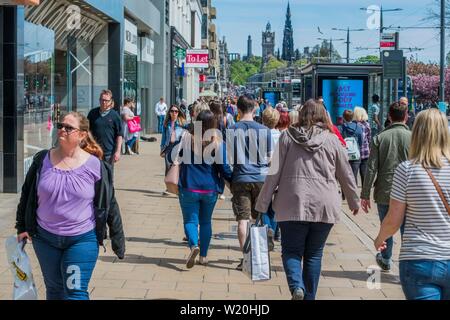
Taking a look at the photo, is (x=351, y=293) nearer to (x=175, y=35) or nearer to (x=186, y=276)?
(x=186, y=276)

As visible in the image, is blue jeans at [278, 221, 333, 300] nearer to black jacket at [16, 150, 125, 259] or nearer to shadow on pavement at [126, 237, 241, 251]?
black jacket at [16, 150, 125, 259]

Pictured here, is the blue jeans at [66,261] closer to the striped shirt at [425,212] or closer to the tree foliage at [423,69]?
the striped shirt at [425,212]

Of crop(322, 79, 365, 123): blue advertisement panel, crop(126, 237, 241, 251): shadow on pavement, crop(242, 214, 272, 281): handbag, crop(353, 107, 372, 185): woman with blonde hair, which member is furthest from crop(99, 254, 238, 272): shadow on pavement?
crop(322, 79, 365, 123): blue advertisement panel

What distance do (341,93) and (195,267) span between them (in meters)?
16.2

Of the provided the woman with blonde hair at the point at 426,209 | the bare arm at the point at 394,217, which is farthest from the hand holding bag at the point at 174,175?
the woman with blonde hair at the point at 426,209

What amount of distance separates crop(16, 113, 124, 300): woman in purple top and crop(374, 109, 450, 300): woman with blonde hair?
190 cm

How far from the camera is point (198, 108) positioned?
33.3ft

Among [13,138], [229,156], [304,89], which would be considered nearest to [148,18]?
[304,89]

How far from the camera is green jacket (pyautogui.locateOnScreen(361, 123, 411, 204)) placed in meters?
7.42

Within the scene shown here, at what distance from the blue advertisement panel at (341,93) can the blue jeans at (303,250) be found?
1779 centimetres

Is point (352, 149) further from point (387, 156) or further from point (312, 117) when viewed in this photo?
point (312, 117)

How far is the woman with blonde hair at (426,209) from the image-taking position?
166 inches

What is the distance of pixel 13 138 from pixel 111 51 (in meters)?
9.78

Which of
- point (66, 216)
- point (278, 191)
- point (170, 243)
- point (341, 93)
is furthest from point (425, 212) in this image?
point (341, 93)
